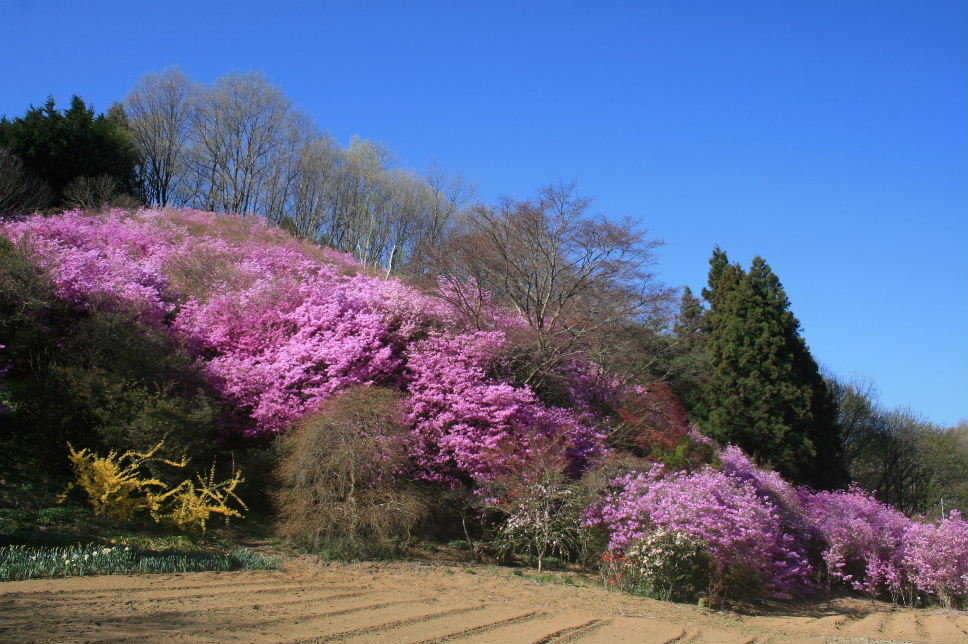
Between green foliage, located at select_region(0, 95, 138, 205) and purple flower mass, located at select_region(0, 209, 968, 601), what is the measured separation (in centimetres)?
864

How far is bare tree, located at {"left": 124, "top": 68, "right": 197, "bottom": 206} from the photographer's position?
31266 millimetres

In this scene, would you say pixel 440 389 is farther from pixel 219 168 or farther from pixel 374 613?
pixel 219 168

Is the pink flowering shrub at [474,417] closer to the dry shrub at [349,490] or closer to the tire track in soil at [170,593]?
the dry shrub at [349,490]

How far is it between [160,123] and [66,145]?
657 centimetres

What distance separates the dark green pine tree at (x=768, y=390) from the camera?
70.5 ft

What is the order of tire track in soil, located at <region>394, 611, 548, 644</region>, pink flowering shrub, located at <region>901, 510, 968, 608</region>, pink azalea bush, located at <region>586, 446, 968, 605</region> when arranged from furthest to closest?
pink flowering shrub, located at <region>901, 510, 968, 608</region>
pink azalea bush, located at <region>586, 446, 968, 605</region>
tire track in soil, located at <region>394, 611, 548, 644</region>

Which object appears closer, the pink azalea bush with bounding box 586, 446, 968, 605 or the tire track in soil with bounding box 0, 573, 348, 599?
the tire track in soil with bounding box 0, 573, 348, 599

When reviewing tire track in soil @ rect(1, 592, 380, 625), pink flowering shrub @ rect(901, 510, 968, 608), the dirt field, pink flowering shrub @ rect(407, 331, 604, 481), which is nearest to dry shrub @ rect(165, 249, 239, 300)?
pink flowering shrub @ rect(407, 331, 604, 481)

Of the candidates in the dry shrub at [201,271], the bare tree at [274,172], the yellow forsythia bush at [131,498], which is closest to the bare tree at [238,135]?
the bare tree at [274,172]

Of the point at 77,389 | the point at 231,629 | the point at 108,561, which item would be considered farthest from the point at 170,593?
the point at 77,389

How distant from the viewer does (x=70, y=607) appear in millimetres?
5996

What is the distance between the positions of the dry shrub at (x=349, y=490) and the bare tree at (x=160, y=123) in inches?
967

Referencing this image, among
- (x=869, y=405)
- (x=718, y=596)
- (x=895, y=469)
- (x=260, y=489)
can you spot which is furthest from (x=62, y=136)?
(x=895, y=469)

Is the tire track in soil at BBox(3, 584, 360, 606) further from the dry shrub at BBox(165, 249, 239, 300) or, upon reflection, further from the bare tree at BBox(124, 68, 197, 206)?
the bare tree at BBox(124, 68, 197, 206)
